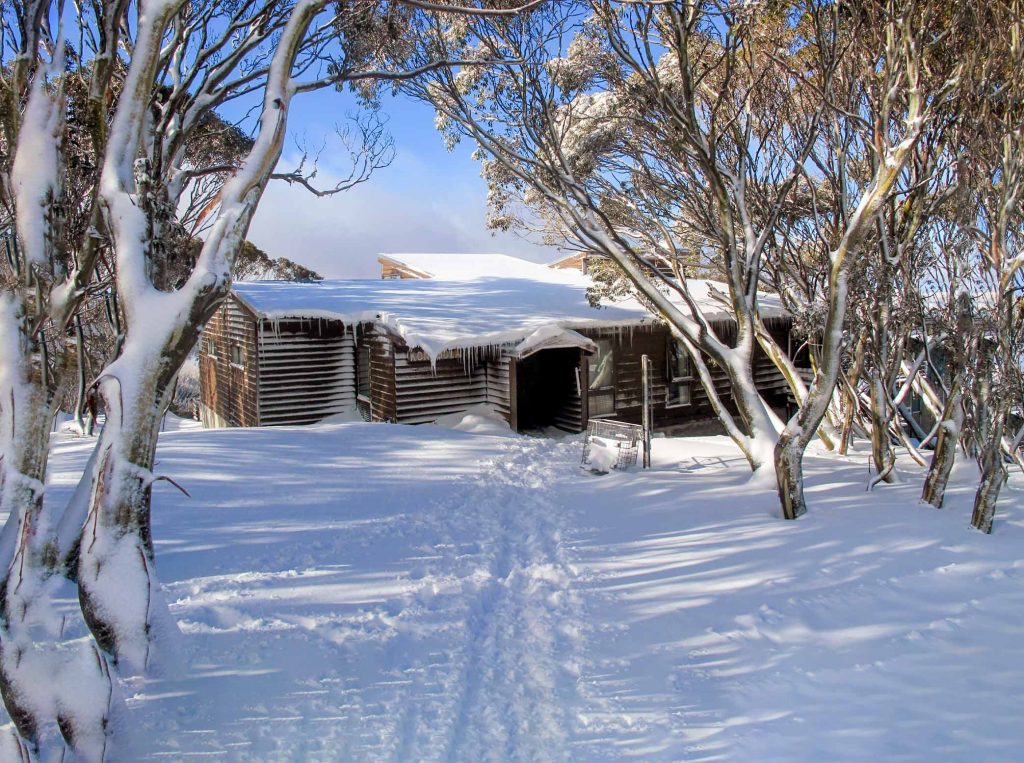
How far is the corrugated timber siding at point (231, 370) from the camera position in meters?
15.8

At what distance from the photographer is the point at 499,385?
15023 millimetres

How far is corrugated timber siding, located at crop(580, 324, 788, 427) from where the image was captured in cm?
1627

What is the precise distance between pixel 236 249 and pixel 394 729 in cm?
318

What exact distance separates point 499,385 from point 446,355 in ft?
5.16

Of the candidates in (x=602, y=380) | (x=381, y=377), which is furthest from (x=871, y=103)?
(x=381, y=377)

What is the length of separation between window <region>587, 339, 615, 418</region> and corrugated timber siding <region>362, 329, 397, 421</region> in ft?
15.2

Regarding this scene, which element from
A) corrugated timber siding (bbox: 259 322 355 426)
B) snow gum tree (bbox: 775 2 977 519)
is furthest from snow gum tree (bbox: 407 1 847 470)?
corrugated timber siding (bbox: 259 322 355 426)

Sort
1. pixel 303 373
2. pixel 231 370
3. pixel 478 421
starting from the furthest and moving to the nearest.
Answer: pixel 231 370 < pixel 303 373 < pixel 478 421

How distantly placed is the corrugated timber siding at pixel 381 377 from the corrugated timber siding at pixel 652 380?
445 cm

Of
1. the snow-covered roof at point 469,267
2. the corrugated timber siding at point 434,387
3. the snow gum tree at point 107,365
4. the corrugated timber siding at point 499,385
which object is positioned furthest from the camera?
the snow-covered roof at point 469,267

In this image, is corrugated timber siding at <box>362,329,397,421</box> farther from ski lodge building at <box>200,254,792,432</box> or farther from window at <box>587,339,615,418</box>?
window at <box>587,339,615,418</box>

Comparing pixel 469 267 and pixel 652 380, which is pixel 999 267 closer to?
pixel 652 380

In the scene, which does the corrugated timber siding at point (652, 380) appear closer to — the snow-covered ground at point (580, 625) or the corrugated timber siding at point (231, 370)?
the snow-covered ground at point (580, 625)

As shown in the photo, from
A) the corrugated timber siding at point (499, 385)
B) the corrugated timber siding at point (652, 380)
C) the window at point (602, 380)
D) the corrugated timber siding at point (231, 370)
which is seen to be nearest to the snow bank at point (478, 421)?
the corrugated timber siding at point (499, 385)
